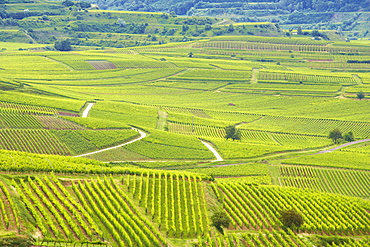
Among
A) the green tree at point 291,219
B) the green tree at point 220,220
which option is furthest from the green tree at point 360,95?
the green tree at point 220,220

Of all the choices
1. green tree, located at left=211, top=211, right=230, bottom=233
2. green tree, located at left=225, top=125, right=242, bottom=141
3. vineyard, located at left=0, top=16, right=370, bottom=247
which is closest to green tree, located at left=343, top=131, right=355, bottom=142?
vineyard, located at left=0, top=16, right=370, bottom=247

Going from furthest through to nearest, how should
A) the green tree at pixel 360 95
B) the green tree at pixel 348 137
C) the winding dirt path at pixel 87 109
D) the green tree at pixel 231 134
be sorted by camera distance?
1. the green tree at pixel 360 95
2. the green tree at pixel 348 137
3. the winding dirt path at pixel 87 109
4. the green tree at pixel 231 134

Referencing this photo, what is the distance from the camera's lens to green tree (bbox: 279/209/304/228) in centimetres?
7044

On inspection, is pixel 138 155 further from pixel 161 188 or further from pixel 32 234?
pixel 32 234

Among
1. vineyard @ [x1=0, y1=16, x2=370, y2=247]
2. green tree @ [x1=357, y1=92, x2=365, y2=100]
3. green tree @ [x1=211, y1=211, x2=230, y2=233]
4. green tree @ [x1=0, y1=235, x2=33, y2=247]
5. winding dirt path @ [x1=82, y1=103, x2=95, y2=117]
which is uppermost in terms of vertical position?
green tree @ [x1=357, y1=92, x2=365, y2=100]

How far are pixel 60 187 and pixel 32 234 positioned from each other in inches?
542

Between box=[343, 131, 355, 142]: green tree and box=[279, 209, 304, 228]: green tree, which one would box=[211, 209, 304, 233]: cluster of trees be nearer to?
box=[279, 209, 304, 228]: green tree

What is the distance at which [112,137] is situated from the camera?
120 metres

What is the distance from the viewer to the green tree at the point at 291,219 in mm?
70438

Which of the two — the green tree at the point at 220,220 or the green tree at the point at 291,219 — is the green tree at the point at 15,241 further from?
the green tree at the point at 291,219

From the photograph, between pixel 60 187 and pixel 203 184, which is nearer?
pixel 60 187

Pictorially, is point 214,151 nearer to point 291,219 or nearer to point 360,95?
point 291,219

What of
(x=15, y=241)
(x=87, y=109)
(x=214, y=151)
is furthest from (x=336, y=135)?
(x=15, y=241)

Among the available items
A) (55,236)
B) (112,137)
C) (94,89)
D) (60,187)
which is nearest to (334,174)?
(112,137)
